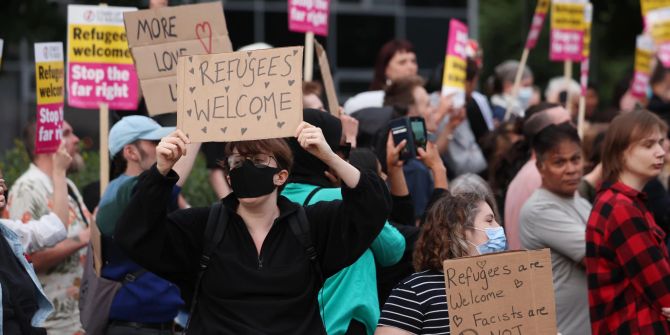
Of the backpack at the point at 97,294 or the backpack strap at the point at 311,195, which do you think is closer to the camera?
the backpack strap at the point at 311,195

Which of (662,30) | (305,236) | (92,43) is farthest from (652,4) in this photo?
(305,236)

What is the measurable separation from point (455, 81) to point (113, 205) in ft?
14.3

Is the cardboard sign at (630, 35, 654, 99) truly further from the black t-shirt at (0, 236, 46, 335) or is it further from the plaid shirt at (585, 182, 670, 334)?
the black t-shirt at (0, 236, 46, 335)

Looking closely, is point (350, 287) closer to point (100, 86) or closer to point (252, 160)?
point (252, 160)

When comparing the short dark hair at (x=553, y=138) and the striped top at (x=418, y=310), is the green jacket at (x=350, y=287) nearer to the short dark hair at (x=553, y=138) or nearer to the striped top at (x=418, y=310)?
the striped top at (x=418, y=310)

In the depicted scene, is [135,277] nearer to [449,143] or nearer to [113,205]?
[113,205]

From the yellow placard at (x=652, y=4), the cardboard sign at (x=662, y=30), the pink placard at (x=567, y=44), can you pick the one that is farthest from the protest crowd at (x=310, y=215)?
the yellow placard at (x=652, y=4)

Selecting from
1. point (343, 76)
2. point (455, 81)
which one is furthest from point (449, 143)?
point (343, 76)

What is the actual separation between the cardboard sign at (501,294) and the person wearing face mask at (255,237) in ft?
1.52

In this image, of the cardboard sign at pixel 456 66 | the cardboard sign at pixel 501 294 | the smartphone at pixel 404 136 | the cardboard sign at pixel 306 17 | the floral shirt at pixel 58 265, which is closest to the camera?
the cardboard sign at pixel 501 294

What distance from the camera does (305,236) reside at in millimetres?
5215

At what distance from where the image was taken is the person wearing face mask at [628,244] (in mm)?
6469

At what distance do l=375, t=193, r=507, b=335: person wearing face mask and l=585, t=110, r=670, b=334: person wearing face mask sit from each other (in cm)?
129

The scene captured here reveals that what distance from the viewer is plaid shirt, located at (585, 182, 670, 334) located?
254 inches
